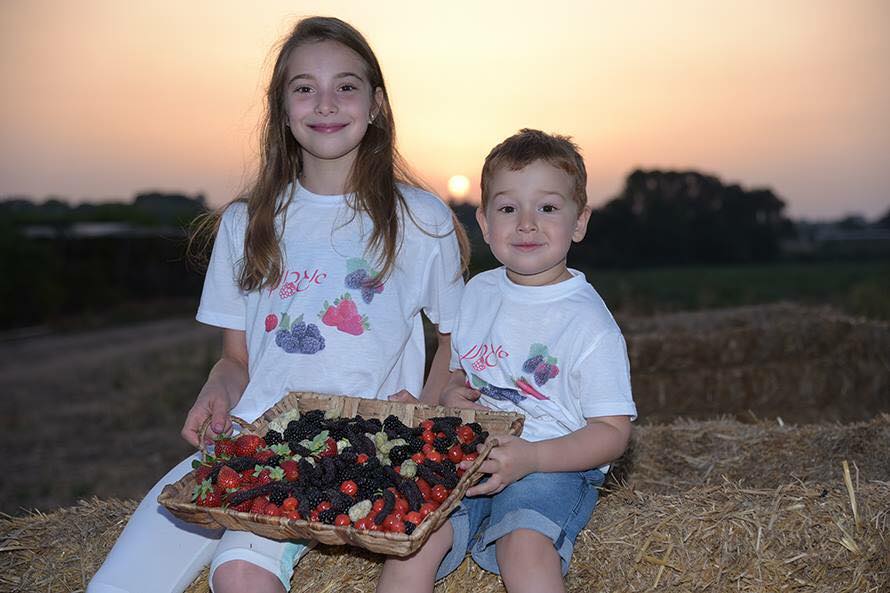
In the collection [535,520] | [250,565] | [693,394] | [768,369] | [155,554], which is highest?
[535,520]

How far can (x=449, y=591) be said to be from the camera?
10.5ft

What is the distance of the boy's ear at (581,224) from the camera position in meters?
3.26

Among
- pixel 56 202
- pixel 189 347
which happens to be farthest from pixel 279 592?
pixel 56 202

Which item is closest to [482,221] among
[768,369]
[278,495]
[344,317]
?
[344,317]

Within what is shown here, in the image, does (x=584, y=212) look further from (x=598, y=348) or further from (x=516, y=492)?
(x=516, y=492)

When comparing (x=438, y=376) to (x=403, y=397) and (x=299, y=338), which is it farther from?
(x=299, y=338)

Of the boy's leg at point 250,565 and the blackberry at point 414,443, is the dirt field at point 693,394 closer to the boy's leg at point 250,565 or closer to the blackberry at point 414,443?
the blackberry at point 414,443

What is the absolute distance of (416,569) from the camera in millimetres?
2805

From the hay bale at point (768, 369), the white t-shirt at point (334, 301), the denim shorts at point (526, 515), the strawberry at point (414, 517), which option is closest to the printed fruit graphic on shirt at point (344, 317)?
the white t-shirt at point (334, 301)

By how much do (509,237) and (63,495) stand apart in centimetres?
570

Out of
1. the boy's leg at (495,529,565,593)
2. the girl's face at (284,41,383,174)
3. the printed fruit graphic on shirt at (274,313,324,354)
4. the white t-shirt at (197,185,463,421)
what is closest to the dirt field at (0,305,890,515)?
the white t-shirt at (197,185,463,421)

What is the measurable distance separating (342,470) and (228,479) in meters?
0.34

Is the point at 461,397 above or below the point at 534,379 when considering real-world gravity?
below

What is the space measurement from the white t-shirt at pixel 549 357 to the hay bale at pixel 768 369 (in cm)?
421
